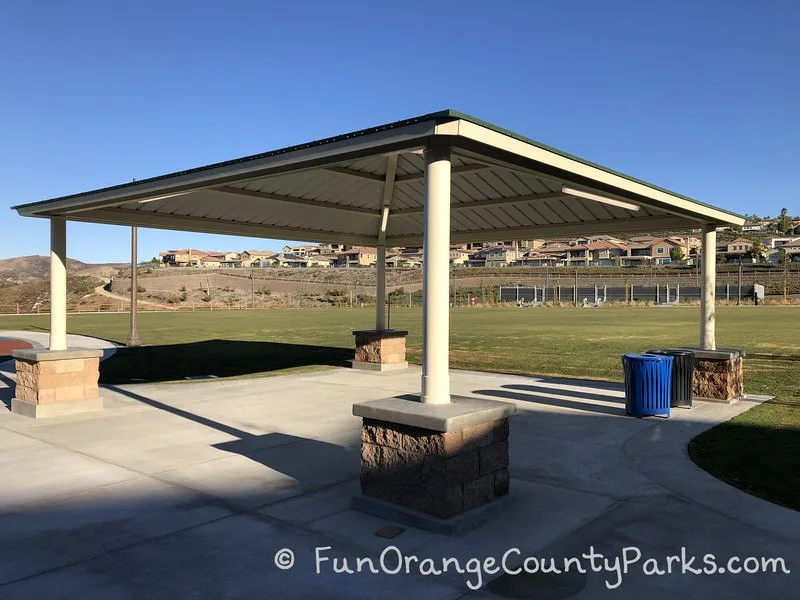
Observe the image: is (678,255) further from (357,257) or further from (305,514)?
(305,514)

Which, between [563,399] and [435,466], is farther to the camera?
[563,399]

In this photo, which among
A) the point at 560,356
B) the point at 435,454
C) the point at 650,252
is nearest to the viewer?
the point at 435,454

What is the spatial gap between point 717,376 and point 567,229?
4.19 meters

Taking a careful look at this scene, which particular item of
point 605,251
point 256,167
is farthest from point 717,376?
point 605,251

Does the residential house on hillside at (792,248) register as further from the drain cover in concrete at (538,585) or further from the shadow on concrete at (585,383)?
the drain cover in concrete at (538,585)

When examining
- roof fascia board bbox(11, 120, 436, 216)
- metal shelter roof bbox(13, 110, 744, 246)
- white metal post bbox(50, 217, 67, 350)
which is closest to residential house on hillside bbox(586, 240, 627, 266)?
metal shelter roof bbox(13, 110, 744, 246)

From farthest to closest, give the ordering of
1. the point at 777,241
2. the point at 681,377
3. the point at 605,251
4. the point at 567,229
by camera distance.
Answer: the point at 777,241 → the point at 605,251 → the point at 567,229 → the point at 681,377

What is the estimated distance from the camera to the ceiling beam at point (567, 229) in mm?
12000

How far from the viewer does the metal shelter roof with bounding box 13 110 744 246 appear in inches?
251

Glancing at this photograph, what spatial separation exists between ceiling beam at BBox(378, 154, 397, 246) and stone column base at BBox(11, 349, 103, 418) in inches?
248

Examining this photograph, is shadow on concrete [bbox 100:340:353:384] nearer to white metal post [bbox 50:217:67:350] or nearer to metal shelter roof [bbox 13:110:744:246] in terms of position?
white metal post [bbox 50:217:67:350]

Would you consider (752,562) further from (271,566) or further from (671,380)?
(671,380)

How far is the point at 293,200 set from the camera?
40.0 ft

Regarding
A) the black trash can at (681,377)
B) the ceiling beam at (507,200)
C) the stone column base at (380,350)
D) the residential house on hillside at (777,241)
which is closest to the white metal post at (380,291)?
the stone column base at (380,350)
